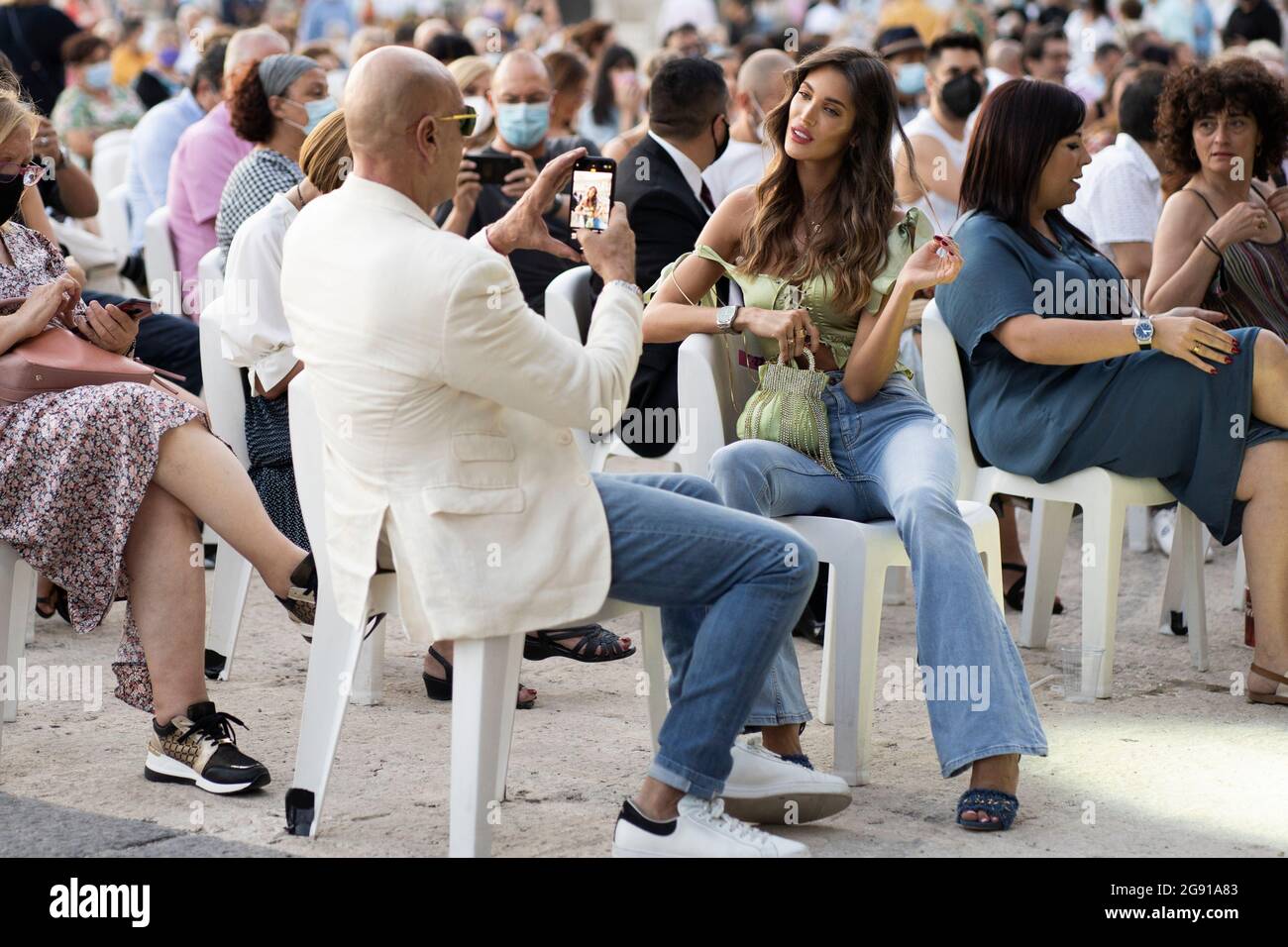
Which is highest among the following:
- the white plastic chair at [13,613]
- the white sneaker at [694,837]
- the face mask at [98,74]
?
the face mask at [98,74]

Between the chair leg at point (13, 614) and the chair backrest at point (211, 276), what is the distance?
110cm

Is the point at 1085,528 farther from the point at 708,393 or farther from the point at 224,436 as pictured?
the point at 224,436

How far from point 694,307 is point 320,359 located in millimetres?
1190

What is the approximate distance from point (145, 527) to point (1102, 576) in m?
2.21

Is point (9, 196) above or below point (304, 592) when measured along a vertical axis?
above

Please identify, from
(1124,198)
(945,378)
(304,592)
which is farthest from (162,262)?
(1124,198)

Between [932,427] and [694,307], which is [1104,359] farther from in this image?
[694,307]

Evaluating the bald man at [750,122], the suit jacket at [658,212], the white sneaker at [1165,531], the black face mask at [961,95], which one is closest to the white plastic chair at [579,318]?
the suit jacket at [658,212]

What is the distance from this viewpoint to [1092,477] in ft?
12.8

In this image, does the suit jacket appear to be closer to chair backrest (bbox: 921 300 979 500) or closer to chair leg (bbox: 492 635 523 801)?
chair backrest (bbox: 921 300 979 500)

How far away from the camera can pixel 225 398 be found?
161 inches

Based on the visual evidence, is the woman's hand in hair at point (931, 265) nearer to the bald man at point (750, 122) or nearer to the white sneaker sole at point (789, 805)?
the white sneaker sole at point (789, 805)

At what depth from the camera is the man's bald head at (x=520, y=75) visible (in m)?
5.54
